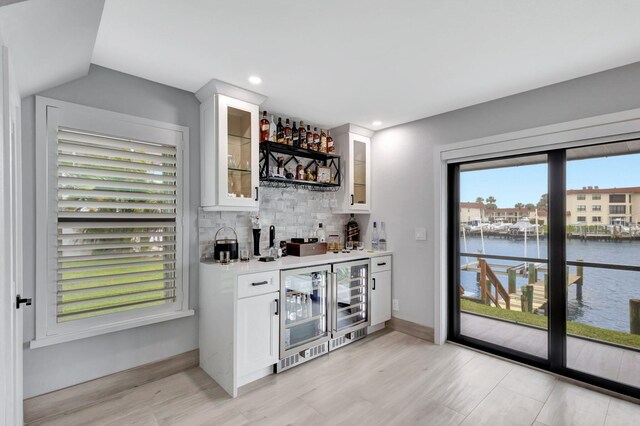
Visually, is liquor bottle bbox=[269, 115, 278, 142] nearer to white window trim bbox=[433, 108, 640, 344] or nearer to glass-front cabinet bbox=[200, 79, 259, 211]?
glass-front cabinet bbox=[200, 79, 259, 211]

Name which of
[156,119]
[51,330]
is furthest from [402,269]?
[51,330]

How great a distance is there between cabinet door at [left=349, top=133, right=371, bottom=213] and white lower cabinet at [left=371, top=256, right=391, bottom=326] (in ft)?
2.27

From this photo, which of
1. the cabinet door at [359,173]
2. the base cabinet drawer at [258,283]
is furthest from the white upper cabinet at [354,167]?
the base cabinet drawer at [258,283]

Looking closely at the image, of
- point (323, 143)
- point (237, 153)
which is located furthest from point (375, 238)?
point (237, 153)

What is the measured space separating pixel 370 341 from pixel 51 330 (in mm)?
2710

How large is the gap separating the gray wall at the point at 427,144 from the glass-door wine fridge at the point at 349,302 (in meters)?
0.49

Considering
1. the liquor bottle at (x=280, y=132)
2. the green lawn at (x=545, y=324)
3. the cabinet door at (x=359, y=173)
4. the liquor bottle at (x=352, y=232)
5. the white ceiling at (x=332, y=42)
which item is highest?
the white ceiling at (x=332, y=42)

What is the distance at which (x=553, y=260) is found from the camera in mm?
2662

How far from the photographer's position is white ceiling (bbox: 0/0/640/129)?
5.23 feet

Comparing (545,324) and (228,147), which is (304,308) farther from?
(545,324)

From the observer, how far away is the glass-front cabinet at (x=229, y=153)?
2.55 meters

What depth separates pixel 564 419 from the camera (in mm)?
2025

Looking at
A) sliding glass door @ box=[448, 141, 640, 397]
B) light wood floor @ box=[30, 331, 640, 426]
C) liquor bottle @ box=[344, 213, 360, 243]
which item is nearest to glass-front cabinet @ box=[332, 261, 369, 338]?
light wood floor @ box=[30, 331, 640, 426]

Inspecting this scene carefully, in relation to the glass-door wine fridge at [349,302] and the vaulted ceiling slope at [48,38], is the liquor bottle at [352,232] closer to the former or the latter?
the glass-door wine fridge at [349,302]
